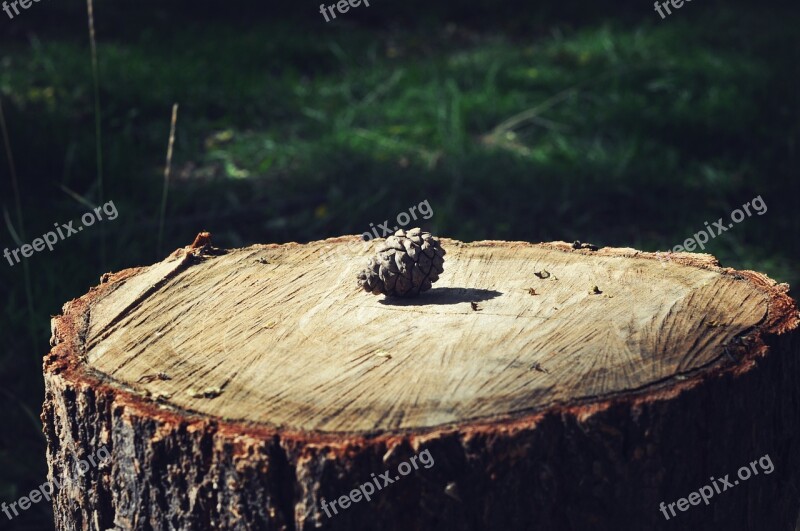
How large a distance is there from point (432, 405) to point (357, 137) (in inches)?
132

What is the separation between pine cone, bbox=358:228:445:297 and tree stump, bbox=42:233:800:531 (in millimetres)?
42

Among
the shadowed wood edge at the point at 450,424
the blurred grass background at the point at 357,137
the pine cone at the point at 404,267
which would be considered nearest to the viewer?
the shadowed wood edge at the point at 450,424

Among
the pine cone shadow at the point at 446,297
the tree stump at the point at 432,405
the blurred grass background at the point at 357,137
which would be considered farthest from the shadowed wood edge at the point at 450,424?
the blurred grass background at the point at 357,137

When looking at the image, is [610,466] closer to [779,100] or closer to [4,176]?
[4,176]

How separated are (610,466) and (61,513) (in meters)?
1.13

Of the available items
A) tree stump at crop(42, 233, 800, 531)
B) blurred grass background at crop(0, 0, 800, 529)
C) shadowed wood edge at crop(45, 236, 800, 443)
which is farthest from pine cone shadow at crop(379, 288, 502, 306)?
blurred grass background at crop(0, 0, 800, 529)

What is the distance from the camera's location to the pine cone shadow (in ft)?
6.70

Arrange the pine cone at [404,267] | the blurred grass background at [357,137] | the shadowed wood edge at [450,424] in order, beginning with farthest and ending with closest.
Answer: the blurred grass background at [357,137] < the pine cone at [404,267] < the shadowed wood edge at [450,424]

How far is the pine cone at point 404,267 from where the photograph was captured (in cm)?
201

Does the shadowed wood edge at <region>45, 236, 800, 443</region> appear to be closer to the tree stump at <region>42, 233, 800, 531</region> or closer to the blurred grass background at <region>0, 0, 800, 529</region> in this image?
the tree stump at <region>42, 233, 800, 531</region>

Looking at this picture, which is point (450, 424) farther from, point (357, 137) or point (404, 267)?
point (357, 137)

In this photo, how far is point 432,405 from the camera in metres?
1.59

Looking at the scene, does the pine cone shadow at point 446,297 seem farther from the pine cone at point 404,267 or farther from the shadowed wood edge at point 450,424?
the shadowed wood edge at point 450,424

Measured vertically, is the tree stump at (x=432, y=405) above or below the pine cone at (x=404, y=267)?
below
